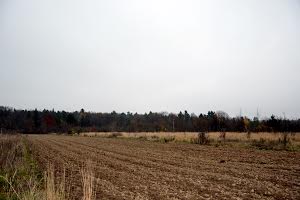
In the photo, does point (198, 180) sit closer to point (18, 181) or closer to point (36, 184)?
point (36, 184)

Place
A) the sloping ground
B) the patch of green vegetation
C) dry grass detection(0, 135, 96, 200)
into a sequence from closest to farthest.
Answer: dry grass detection(0, 135, 96, 200) → the patch of green vegetation → the sloping ground

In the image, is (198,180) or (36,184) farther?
(198,180)

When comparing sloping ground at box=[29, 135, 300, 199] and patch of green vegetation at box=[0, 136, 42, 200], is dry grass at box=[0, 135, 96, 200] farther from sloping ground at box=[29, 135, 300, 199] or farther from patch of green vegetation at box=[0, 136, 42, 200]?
sloping ground at box=[29, 135, 300, 199]

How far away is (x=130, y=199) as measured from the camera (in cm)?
888

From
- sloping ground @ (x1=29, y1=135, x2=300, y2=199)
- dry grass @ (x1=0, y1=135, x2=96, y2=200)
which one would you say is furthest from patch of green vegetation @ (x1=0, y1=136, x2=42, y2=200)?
sloping ground @ (x1=29, y1=135, x2=300, y2=199)

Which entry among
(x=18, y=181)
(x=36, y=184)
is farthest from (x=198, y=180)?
(x=18, y=181)

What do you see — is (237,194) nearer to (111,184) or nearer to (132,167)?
(111,184)

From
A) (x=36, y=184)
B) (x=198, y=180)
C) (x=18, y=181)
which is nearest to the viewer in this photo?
(x=36, y=184)

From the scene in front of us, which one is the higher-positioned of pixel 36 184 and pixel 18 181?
pixel 36 184

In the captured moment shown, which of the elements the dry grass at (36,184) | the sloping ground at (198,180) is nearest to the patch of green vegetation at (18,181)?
the dry grass at (36,184)

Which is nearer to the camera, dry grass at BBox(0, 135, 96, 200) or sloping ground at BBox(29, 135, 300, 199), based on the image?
dry grass at BBox(0, 135, 96, 200)

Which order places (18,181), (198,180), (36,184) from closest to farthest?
(36,184), (18,181), (198,180)

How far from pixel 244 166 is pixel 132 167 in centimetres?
507

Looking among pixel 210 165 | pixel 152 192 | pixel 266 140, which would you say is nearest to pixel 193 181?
pixel 152 192
